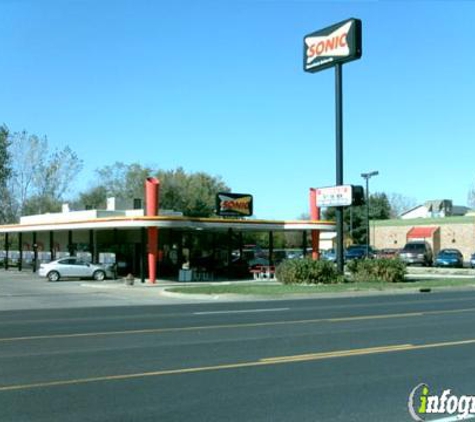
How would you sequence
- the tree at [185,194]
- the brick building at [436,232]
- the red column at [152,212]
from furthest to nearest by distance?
the tree at [185,194] → the brick building at [436,232] → the red column at [152,212]

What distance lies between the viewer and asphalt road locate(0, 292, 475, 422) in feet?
23.9

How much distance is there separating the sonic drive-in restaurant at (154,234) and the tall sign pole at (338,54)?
299 inches

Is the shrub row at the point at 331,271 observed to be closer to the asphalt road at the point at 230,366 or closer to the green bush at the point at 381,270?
the green bush at the point at 381,270

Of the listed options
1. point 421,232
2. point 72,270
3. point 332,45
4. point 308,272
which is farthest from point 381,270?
point 421,232

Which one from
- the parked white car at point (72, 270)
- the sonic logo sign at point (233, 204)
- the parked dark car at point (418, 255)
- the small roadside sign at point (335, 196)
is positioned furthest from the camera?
the parked dark car at point (418, 255)

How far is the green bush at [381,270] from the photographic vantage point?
1293 inches

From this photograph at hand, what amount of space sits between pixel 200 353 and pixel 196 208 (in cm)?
6591

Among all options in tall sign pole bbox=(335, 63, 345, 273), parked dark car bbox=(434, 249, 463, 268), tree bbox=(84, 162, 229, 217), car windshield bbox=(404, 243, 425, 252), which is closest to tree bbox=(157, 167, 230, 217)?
tree bbox=(84, 162, 229, 217)

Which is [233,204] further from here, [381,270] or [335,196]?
[381,270]

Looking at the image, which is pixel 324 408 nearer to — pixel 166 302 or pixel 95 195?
pixel 166 302

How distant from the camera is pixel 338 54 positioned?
111 ft

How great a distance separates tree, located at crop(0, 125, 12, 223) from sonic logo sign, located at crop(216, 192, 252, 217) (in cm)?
3834

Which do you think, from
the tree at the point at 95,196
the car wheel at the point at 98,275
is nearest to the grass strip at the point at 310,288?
the car wheel at the point at 98,275

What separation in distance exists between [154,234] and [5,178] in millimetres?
41852
